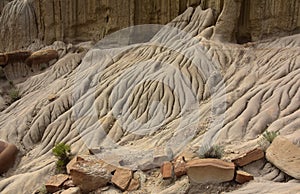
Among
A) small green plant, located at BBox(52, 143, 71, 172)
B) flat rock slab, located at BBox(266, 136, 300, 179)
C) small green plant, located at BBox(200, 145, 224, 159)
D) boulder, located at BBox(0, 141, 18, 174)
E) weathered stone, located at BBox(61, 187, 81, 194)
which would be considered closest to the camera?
flat rock slab, located at BBox(266, 136, 300, 179)

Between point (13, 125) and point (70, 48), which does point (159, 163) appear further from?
point (70, 48)

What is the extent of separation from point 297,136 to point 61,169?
5.85 metres

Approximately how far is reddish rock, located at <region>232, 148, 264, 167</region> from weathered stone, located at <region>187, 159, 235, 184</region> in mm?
258

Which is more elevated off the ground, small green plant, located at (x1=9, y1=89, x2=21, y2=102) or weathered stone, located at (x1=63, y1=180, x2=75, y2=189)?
weathered stone, located at (x1=63, y1=180, x2=75, y2=189)

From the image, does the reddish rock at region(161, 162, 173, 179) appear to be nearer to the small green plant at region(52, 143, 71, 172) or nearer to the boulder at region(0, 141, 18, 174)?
the small green plant at region(52, 143, 71, 172)

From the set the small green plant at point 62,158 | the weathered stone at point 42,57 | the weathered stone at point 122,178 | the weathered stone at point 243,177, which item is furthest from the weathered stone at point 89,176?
the weathered stone at point 42,57

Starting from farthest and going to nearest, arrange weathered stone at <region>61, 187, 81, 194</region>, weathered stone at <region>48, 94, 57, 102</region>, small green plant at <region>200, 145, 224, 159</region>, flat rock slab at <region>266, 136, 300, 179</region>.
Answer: weathered stone at <region>48, 94, 57, 102</region> → weathered stone at <region>61, 187, 81, 194</region> → small green plant at <region>200, 145, 224, 159</region> → flat rock slab at <region>266, 136, 300, 179</region>

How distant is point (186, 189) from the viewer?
22.3 feet

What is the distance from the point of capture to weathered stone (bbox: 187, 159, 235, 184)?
6.69m

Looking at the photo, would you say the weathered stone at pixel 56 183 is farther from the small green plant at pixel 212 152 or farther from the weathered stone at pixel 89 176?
the small green plant at pixel 212 152

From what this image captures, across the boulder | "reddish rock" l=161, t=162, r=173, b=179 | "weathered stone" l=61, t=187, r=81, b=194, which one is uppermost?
"reddish rock" l=161, t=162, r=173, b=179

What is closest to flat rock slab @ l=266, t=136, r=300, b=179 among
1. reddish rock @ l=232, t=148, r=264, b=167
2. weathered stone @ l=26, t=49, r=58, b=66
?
reddish rock @ l=232, t=148, r=264, b=167

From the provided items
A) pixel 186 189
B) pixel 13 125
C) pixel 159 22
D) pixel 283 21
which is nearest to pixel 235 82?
pixel 283 21

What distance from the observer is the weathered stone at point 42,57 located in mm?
18781
